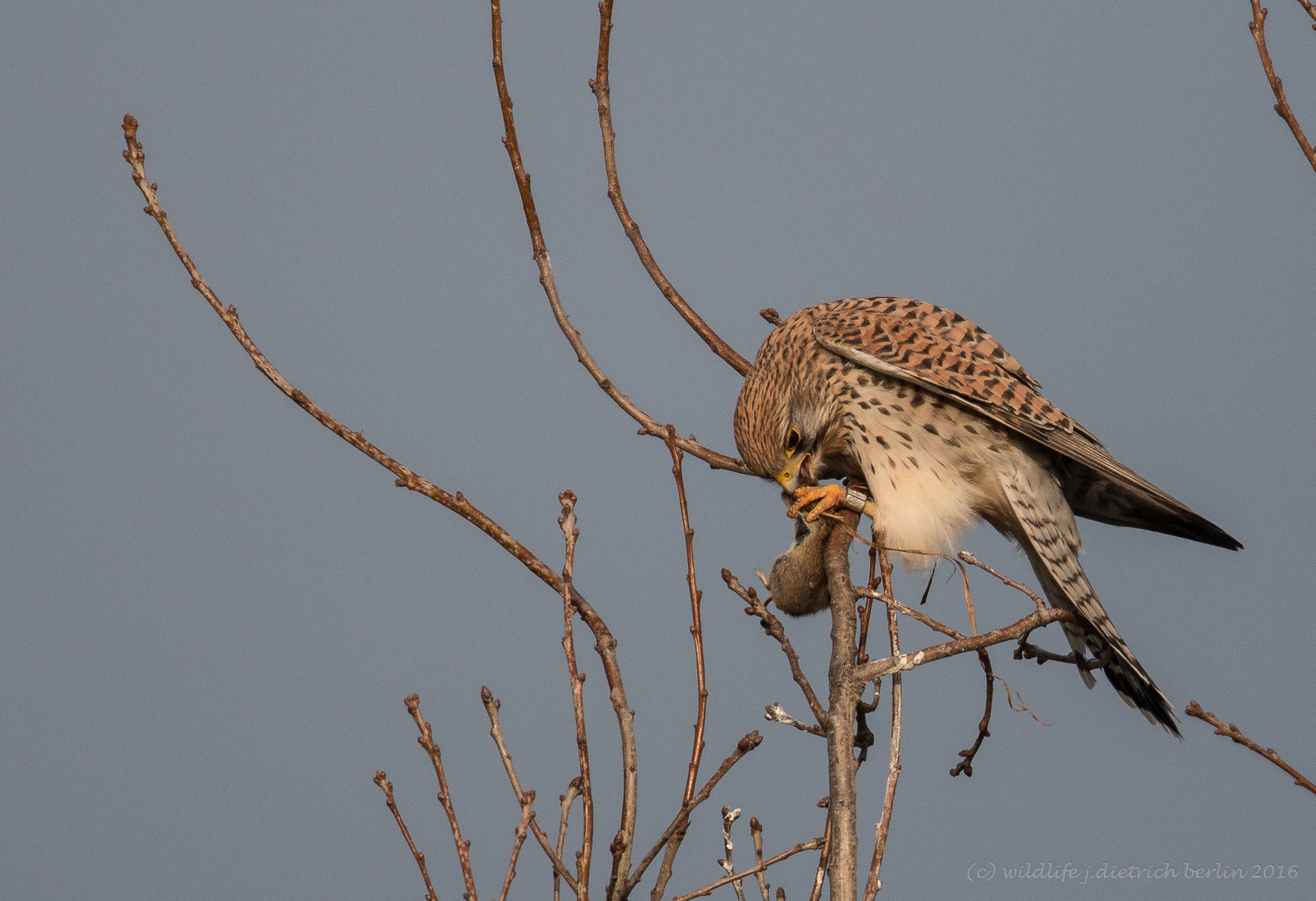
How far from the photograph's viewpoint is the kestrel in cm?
258

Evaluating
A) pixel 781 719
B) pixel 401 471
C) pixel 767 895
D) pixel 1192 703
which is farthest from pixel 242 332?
pixel 1192 703

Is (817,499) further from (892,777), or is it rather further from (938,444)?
(892,777)

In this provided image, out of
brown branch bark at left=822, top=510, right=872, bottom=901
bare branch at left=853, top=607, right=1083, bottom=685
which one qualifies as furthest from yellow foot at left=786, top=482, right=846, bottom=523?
bare branch at left=853, top=607, right=1083, bottom=685

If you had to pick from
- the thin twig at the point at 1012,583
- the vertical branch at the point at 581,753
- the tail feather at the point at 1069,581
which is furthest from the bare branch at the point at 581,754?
the tail feather at the point at 1069,581

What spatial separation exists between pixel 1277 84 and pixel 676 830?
1.43 m

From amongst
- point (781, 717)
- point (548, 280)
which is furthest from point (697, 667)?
point (548, 280)

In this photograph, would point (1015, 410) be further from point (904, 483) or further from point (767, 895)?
point (767, 895)

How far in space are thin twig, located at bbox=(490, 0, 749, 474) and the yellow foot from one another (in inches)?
6.3

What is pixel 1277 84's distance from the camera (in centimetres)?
179

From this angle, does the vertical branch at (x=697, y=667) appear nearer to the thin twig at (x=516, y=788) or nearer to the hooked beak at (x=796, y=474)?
the thin twig at (x=516, y=788)

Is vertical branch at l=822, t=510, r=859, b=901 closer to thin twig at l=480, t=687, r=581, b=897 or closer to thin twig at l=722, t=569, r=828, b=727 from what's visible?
thin twig at l=722, t=569, r=828, b=727

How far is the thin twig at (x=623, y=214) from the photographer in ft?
7.33

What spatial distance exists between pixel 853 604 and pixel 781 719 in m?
0.28

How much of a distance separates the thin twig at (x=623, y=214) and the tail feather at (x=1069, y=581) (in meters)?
0.74
